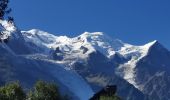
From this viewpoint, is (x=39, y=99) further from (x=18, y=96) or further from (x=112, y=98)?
(x=112, y=98)

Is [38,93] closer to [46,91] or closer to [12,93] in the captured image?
[46,91]

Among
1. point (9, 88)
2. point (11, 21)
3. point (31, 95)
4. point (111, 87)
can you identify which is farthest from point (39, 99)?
point (11, 21)

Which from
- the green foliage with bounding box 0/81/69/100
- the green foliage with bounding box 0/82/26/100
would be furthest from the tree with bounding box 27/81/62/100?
the green foliage with bounding box 0/82/26/100

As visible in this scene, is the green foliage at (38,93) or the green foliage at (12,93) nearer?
the green foliage at (38,93)

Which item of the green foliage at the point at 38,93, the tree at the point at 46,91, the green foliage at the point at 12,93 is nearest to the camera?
the green foliage at the point at 38,93

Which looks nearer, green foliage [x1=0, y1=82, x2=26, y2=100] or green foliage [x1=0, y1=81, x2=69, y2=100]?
green foliage [x1=0, y1=81, x2=69, y2=100]

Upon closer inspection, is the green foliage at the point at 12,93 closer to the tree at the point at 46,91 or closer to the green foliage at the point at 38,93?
the green foliage at the point at 38,93

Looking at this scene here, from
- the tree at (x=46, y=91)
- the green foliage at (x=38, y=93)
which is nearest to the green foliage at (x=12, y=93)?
the green foliage at (x=38, y=93)

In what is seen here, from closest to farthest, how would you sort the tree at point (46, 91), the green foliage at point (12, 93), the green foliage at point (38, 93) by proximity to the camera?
the green foliage at point (38, 93)
the tree at point (46, 91)
the green foliage at point (12, 93)

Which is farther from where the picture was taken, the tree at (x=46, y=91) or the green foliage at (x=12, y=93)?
the green foliage at (x=12, y=93)

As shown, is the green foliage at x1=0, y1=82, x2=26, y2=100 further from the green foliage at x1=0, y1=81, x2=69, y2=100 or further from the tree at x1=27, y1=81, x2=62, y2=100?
the tree at x1=27, y1=81, x2=62, y2=100

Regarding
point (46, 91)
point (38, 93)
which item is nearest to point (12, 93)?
point (38, 93)

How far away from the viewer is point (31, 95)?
89.2 m

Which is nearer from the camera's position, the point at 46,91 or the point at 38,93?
the point at 38,93
